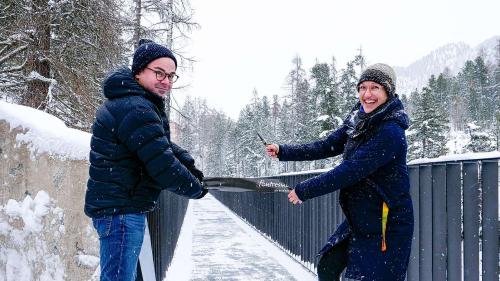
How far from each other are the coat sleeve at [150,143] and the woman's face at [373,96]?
1.25m

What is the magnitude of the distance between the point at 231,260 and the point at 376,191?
492 cm

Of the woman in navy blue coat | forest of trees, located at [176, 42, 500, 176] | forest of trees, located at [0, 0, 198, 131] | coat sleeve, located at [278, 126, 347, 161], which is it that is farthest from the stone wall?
forest of trees, located at [176, 42, 500, 176]

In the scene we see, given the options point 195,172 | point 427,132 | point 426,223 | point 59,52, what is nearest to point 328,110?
point 427,132

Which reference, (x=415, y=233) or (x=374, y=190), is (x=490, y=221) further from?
(x=415, y=233)

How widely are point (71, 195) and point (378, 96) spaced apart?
8.02ft

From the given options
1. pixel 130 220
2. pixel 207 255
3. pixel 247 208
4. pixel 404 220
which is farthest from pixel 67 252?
pixel 247 208

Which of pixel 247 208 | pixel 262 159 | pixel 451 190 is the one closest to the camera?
pixel 451 190

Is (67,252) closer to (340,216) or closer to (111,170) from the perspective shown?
(111,170)

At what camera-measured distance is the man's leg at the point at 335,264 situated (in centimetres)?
282

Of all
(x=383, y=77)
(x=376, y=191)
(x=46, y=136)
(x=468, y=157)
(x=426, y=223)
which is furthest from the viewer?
(x=46, y=136)

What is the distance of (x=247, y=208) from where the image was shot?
539 inches

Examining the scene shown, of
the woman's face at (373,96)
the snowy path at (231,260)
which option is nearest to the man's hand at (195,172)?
the woman's face at (373,96)

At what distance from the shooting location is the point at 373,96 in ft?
9.08

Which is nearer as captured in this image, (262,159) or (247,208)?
(247,208)
